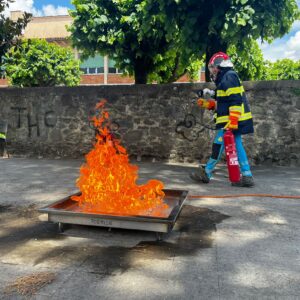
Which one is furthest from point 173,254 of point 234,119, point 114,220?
point 234,119

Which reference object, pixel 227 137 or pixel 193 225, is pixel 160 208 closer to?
pixel 193 225

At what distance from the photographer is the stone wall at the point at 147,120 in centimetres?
853

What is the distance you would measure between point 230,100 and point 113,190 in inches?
114

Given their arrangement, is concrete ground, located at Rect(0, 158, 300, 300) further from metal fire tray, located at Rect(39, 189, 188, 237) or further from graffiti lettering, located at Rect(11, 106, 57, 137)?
graffiti lettering, located at Rect(11, 106, 57, 137)

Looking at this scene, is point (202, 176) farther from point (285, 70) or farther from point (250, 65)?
point (285, 70)

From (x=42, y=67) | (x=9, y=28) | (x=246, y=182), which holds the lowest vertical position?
(x=246, y=182)

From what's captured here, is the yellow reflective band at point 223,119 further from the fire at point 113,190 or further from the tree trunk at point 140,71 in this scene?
the tree trunk at point 140,71

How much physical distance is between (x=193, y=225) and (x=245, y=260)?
1093 millimetres

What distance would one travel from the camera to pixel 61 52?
2325cm

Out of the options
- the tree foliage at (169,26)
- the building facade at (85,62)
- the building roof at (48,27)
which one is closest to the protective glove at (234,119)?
the tree foliage at (169,26)

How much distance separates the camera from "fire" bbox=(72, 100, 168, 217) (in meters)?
4.20

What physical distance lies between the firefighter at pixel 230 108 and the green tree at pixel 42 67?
49.0 feet

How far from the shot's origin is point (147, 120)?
952 cm

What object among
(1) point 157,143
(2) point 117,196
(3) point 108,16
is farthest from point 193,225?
(3) point 108,16
